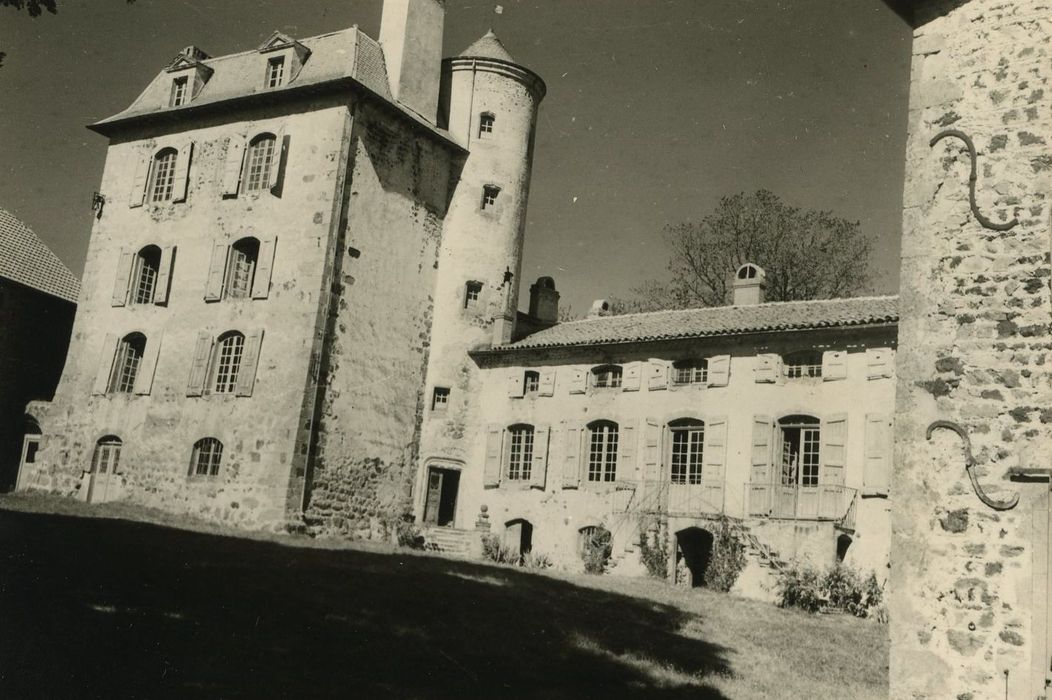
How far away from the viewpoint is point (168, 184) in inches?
914

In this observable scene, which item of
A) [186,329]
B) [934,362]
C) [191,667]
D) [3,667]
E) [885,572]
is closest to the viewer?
[3,667]

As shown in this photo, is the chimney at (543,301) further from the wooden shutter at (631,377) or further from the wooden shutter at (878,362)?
the wooden shutter at (878,362)

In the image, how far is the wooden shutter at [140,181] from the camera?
23.3 meters

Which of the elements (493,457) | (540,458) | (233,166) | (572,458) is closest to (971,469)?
(572,458)

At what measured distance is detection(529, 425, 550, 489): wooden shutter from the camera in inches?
852

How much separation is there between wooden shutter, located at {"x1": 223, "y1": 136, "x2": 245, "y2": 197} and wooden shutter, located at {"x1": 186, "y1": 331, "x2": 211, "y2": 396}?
3.58m

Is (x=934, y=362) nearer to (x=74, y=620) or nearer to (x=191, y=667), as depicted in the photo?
(x=191, y=667)

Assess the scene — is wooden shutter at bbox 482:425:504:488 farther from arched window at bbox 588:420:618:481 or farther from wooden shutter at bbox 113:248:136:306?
wooden shutter at bbox 113:248:136:306

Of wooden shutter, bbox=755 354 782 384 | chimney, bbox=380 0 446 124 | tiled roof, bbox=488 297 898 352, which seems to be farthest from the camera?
chimney, bbox=380 0 446 124

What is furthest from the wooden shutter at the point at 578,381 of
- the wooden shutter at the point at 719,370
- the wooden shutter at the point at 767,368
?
the wooden shutter at the point at 767,368

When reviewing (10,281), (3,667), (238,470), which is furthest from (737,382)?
(10,281)

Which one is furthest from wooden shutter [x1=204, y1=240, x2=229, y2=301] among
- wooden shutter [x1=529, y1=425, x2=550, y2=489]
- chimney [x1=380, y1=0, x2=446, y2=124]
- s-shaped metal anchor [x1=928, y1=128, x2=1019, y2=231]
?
s-shaped metal anchor [x1=928, y1=128, x2=1019, y2=231]

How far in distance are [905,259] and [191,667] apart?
7039 millimetres

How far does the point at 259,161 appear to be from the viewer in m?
22.0
